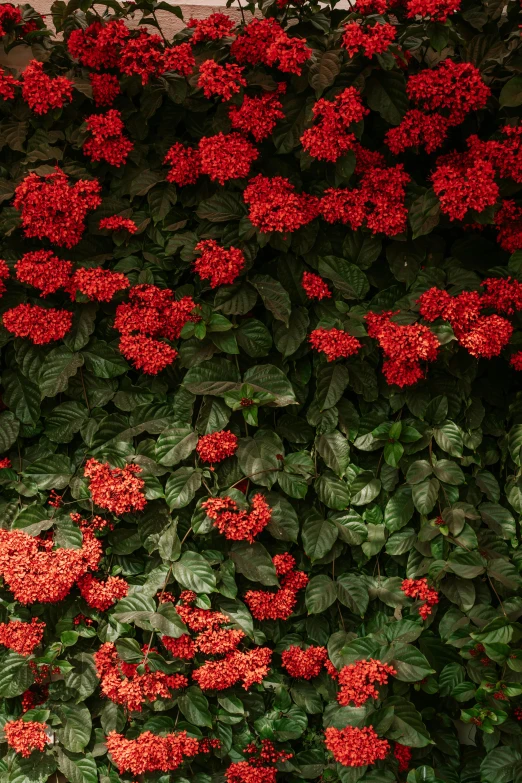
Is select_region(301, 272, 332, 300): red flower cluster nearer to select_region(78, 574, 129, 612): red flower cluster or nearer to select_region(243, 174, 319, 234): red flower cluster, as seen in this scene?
select_region(243, 174, 319, 234): red flower cluster

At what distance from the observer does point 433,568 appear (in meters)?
1.87

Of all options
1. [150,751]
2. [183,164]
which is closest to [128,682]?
[150,751]

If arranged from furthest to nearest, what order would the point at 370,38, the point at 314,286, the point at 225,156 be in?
the point at 314,286 → the point at 225,156 → the point at 370,38

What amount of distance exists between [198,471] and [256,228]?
0.67 metres

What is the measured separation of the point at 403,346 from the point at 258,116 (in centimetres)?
70

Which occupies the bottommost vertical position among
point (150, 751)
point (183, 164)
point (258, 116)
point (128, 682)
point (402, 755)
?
point (402, 755)

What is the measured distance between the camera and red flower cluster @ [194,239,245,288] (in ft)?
6.06

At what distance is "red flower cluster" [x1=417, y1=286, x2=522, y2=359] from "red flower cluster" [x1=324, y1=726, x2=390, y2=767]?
993 millimetres

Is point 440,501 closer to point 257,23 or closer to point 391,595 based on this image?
point 391,595

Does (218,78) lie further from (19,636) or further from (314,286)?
(19,636)

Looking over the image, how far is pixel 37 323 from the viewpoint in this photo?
1920 mm

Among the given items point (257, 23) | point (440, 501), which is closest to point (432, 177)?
point (257, 23)

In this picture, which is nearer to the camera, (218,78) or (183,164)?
(218,78)

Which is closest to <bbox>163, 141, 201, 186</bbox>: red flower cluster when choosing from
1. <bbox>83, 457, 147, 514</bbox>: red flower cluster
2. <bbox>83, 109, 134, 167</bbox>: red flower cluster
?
<bbox>83, 109, 134, 167</bbox>: red flower cluster
